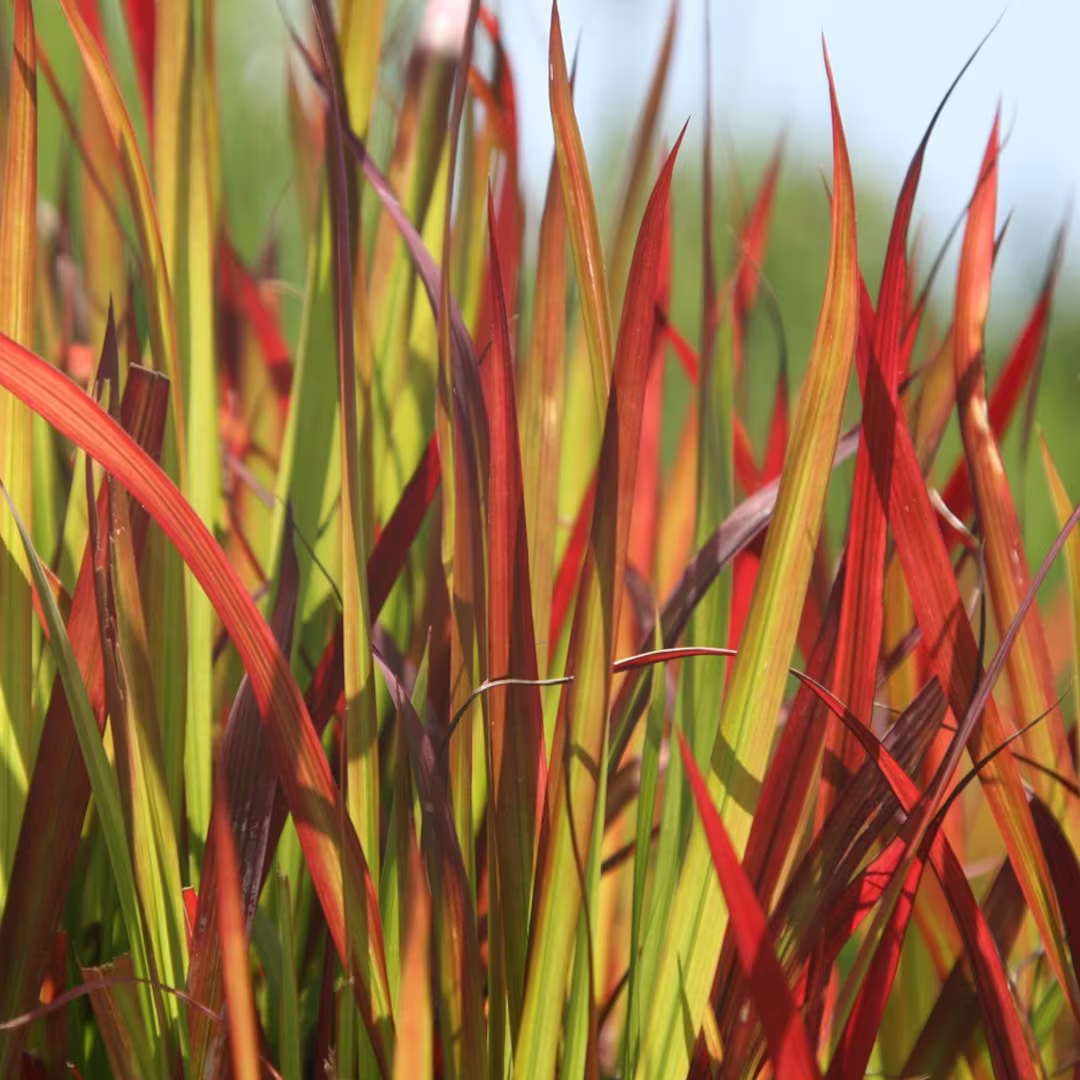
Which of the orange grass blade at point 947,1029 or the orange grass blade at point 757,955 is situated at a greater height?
the orange grass blade at point 757,955

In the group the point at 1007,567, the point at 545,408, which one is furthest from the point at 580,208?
the point at 1007,567

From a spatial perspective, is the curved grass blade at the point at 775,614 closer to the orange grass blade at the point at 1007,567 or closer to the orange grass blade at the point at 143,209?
the orange grass blade at the point at 1007,567

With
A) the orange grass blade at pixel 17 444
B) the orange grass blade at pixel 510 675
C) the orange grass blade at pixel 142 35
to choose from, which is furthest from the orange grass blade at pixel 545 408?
the orange grass blade at pixel 142 35

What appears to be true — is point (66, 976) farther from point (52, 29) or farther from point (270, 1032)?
point (52, 29)

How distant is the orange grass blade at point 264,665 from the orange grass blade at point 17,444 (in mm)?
80

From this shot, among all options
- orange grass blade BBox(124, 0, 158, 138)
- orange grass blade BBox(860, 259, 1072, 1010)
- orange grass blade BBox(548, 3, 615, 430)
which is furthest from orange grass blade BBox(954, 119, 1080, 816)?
orange grass blade BBox(124, 0, 158, 138)

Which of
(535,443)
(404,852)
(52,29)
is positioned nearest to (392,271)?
(535,443)

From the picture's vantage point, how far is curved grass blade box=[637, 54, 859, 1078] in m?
0.32

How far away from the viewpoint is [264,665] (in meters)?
0.31

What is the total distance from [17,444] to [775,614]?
252 mm

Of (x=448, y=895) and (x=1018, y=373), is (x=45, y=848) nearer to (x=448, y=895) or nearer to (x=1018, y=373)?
(x=448, y=895)

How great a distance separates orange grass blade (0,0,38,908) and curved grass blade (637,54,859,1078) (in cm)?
22

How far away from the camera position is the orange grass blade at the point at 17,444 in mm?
360

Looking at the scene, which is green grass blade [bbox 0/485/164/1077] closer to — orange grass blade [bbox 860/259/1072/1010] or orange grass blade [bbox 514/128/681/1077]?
orange grass blade [bbox 514/128/681/1077]
